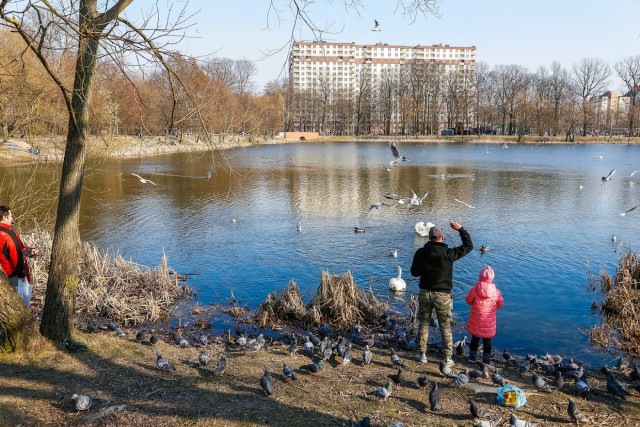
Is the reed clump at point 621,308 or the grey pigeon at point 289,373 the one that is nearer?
the grey pigeon at point 289,373

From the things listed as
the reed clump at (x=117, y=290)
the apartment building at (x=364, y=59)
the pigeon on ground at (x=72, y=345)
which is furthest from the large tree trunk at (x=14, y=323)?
the apartment building at (x=364, y=59)

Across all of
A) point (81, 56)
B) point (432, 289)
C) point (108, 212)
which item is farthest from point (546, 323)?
point (108, 212)

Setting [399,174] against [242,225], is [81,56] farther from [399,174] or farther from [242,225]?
[399,174]

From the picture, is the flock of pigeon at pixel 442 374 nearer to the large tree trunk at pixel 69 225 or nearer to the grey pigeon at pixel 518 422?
the grey pigeon at pixel 518 422

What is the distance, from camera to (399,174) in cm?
3250

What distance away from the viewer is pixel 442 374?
19.7ft

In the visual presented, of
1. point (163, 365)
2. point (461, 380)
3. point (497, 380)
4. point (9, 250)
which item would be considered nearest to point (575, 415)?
point (497, 380)

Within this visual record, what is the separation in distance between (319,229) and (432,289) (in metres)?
10.9

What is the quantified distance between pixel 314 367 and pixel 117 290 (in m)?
5.26

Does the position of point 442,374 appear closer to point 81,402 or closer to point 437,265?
point 437,265

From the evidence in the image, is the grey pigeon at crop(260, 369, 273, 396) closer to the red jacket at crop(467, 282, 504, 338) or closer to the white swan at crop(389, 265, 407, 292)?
the red jacket at crop(467, 282, 504, 338)

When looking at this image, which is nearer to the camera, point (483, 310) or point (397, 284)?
point (483, 310)

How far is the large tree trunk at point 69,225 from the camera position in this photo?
17.9 feet

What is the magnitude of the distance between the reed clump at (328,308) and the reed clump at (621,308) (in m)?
3.82
